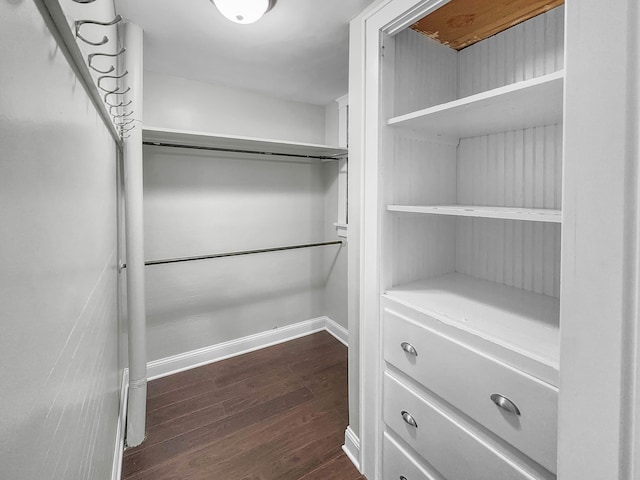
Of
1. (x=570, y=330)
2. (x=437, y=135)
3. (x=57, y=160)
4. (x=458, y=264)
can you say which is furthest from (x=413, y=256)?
(x=57, y=160)

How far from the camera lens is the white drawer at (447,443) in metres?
0.90

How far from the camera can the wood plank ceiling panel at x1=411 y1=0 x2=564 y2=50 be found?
3.77 ft

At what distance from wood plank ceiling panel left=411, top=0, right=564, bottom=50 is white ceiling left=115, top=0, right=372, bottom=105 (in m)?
0.34

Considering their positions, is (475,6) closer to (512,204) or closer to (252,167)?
(512,204)

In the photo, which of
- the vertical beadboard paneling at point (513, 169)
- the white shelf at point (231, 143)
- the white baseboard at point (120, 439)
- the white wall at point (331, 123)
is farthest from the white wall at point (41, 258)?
the white wall at point (331, 123)

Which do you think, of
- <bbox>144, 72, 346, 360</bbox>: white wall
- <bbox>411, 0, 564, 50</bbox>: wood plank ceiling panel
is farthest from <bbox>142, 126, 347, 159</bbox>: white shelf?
<bbox>411, 0, 564, 50</bbox>: wood plank ceiling panel

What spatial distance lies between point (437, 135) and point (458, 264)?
2.22 feet

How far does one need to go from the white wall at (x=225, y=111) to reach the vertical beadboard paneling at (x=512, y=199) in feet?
5.33

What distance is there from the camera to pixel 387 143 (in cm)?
131

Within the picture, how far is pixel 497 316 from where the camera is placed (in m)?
1.06

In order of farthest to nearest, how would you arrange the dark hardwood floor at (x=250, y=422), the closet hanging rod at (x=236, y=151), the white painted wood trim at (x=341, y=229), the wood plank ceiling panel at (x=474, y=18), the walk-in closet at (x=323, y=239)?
the white painted wood trim at (x=341, y=229)
the closet hanging rod at (x=236, y=151)
the dark hardwood floor at (x=250, y=422)
the wood plank ceiling panel at (x=474, y=18)
the walk-in closet at (x=323, y=239)

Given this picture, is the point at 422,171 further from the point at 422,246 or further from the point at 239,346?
the point at 239,346

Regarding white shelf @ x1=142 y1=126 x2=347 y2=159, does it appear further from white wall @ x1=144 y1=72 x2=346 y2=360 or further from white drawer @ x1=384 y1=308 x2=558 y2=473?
white drawer @ x1=384 y1=308 x2=558 y2=473

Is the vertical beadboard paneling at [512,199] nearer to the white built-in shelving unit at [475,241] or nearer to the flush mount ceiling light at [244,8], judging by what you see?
the white built-in shelving unit at [475,241]
